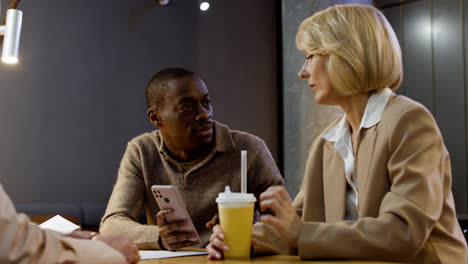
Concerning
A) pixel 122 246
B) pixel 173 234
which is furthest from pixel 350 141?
pixel 122 246

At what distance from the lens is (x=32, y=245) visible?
1.05 metres

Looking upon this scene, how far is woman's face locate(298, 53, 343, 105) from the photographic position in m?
1.67

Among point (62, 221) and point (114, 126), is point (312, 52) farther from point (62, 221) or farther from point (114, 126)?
point (114, 126)

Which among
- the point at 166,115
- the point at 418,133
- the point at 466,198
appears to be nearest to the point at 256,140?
the point at 166,115

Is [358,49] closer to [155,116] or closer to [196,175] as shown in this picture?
[196,175]

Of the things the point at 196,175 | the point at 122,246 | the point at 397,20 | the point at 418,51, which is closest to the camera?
the point at 122,246

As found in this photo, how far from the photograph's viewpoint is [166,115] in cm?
244

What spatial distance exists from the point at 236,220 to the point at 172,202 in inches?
14.1

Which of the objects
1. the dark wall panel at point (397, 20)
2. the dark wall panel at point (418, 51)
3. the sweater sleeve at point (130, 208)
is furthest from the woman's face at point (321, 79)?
the dark wall panel at point (397, 20)

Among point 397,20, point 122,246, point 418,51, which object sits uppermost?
point 397,20

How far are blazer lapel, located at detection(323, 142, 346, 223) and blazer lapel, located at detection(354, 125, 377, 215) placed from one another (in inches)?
3.7

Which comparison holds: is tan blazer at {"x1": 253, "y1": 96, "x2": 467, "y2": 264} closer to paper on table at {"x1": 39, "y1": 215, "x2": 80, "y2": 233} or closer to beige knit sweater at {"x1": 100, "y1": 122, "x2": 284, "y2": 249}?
paper on table at {"x1": 39, "y1": 215, "x2": 80, "y2": 233}

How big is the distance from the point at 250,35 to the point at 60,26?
1909mm

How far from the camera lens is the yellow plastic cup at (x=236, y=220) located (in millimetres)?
1441
